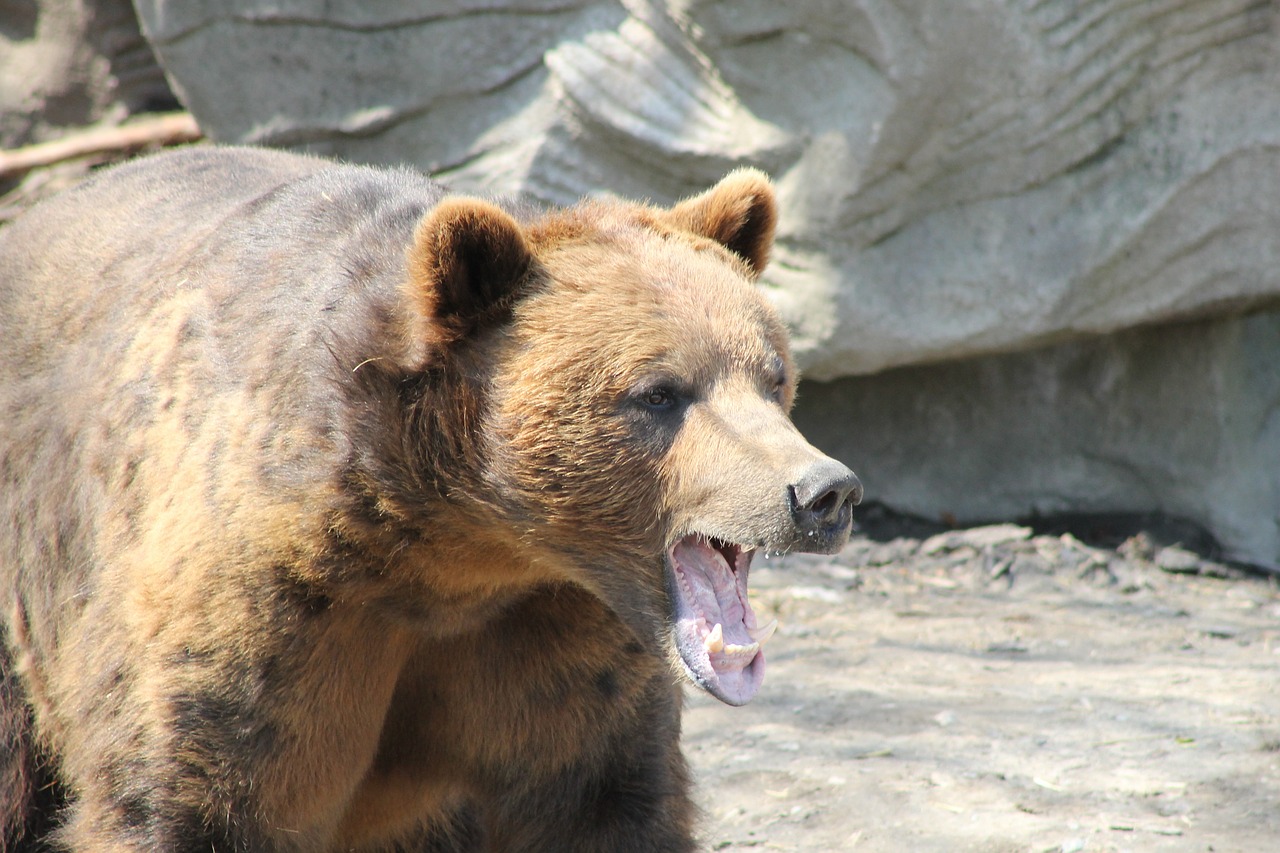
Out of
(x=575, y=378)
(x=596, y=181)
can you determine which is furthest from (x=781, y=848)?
(x=596, y=181)

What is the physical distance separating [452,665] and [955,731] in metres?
2.29

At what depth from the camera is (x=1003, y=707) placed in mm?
5195

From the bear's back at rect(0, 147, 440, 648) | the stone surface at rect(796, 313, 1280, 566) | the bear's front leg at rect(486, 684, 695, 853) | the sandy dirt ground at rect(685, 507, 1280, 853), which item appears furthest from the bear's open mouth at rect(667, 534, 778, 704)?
the stone surface at rect(796, 313, 1280, 566)

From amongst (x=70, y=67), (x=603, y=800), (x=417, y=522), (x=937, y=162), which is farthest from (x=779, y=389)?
(x=70, y=67)

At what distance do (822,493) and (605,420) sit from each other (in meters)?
0.54

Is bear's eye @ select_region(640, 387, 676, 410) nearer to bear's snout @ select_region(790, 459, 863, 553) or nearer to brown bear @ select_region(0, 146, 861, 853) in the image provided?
brown bear @ select_region(0, 146, 861, 853)

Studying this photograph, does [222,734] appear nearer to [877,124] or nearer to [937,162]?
[877,124]

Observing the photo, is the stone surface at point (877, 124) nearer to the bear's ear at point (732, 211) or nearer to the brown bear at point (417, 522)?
the bear's ear at point (732, 211)

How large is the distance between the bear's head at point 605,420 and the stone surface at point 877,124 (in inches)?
153

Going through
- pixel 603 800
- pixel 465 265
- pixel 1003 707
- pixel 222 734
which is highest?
pixel 465 265

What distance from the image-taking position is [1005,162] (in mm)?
6805

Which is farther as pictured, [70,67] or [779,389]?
[70,67]

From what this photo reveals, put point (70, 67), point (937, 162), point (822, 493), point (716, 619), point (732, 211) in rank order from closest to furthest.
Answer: point (822, 493) → point (716, 619) → point (732, 211) → point (937, 162) → point (70, 67)

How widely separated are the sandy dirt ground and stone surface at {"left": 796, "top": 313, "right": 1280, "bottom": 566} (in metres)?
0.38
